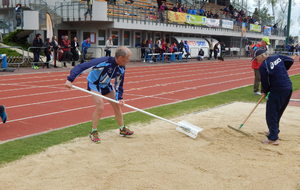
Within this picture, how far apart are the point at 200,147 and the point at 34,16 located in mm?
20584

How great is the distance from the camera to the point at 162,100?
1103cm

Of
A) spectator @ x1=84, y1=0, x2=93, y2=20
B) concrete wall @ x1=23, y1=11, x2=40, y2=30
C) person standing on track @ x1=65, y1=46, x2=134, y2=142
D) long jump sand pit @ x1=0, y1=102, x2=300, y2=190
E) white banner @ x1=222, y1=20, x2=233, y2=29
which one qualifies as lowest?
long jump sand pit @ x1=0, y1=102, x2=300, y2=190

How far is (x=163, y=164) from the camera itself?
5.02m

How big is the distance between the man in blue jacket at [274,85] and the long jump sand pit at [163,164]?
0.36 meters

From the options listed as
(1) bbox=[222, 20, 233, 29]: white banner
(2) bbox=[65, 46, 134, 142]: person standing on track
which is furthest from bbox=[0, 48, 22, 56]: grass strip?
(1) bbox=[222, 20, 233, 29]: white banner

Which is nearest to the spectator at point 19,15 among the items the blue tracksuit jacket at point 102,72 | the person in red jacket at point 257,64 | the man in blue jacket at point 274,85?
the person in red jacket at point 257,64

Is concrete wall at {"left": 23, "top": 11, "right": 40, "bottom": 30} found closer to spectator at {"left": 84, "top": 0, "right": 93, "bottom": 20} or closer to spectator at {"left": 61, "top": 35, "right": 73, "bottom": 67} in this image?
spectator at {"left": 61, "top": 35, "right": 73, "bottom": 67}

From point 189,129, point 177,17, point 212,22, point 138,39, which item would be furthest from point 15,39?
point 189,129

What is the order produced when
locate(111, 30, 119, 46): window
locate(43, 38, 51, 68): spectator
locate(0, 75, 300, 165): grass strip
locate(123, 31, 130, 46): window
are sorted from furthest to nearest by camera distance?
locate(123, 31, 130, 46): window < locate(111, 30, 119, 46): window < locate(43, 38, 51, 68): spectator < locate(0, 75, 300, 165): grass strip

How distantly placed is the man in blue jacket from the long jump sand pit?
1.19 feet

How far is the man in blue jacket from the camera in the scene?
614 cm

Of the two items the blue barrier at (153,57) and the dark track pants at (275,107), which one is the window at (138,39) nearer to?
the blue barrier at (153,57)

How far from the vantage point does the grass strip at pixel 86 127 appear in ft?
18.0

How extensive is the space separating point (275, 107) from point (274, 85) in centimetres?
38
